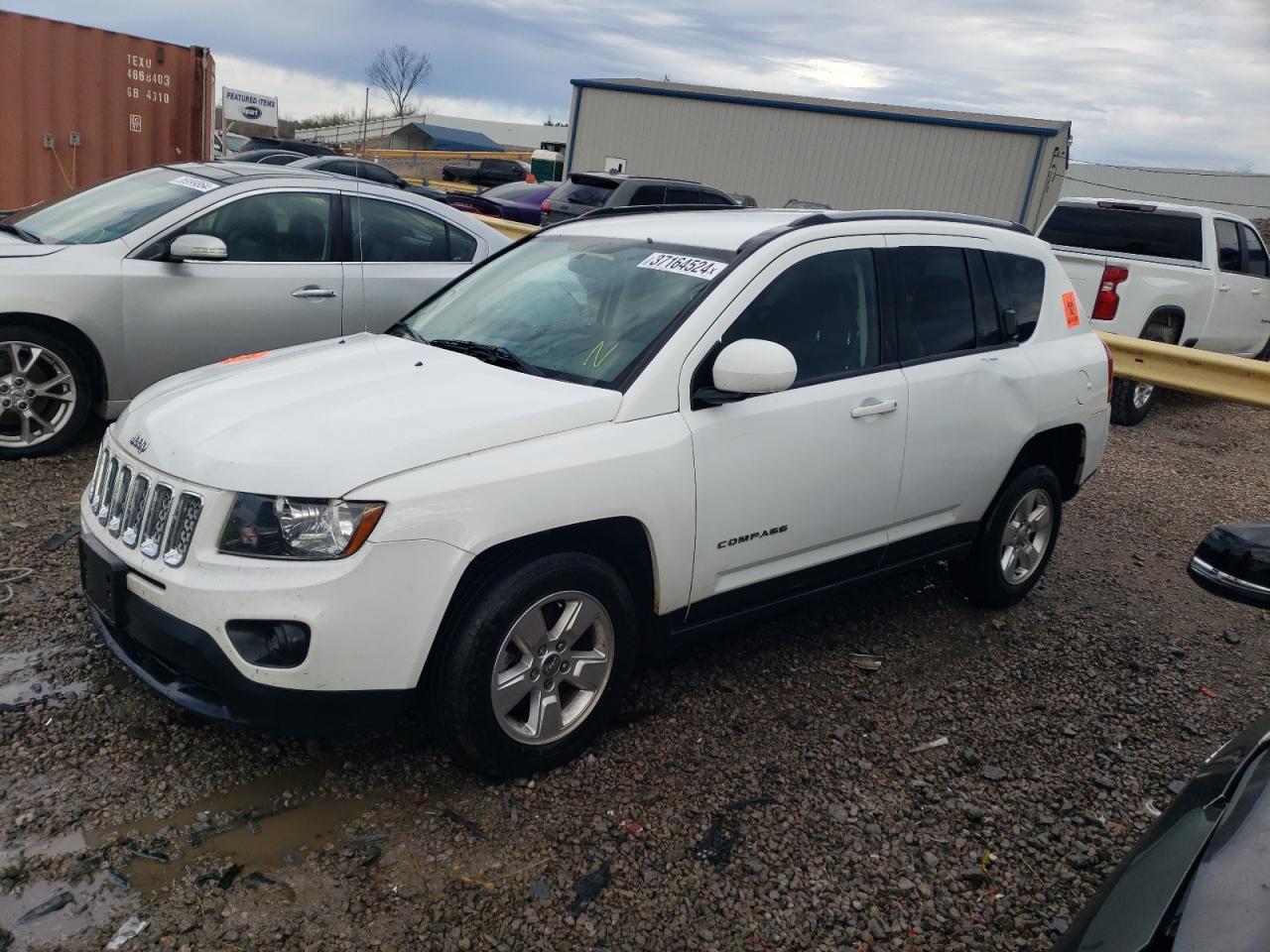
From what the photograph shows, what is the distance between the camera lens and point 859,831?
3.22 m

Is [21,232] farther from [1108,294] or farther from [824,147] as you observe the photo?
[824,147]

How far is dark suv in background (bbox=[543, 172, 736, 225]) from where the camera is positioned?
50.9 feet

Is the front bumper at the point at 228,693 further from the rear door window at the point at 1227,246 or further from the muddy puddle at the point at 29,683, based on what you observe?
the rear door window at the point at 1227,246

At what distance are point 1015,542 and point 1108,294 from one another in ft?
17.7

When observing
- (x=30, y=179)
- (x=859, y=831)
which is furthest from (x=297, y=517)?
(x=30, y=179)

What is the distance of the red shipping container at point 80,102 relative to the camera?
10641mm

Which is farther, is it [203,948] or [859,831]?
[859,831]

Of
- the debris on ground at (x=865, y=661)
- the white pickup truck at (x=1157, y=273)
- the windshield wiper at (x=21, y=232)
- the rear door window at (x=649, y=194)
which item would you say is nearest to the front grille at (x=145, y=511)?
the debris on ground at (x=865, y=661)

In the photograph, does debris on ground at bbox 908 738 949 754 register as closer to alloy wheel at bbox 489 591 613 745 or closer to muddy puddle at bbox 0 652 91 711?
alloy wheel at bbox 489 591 613 745

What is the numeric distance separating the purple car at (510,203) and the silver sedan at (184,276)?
1086cm

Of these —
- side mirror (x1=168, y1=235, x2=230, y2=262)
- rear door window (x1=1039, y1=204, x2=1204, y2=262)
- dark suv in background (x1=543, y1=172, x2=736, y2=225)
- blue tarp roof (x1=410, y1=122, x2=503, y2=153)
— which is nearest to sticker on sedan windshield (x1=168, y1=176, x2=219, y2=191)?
side mirror (x1=168, y1=235, x2=230, y2=262)

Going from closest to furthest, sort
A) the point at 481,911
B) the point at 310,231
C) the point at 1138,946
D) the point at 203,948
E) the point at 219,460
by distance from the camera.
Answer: the point at 1138,946 → the point at 203,948 → the point at 481,911 → the point at 219,460 → the point at 310,231

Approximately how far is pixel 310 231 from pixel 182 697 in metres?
4.07

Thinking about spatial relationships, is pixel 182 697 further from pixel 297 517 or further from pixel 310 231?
pixel 310 231
